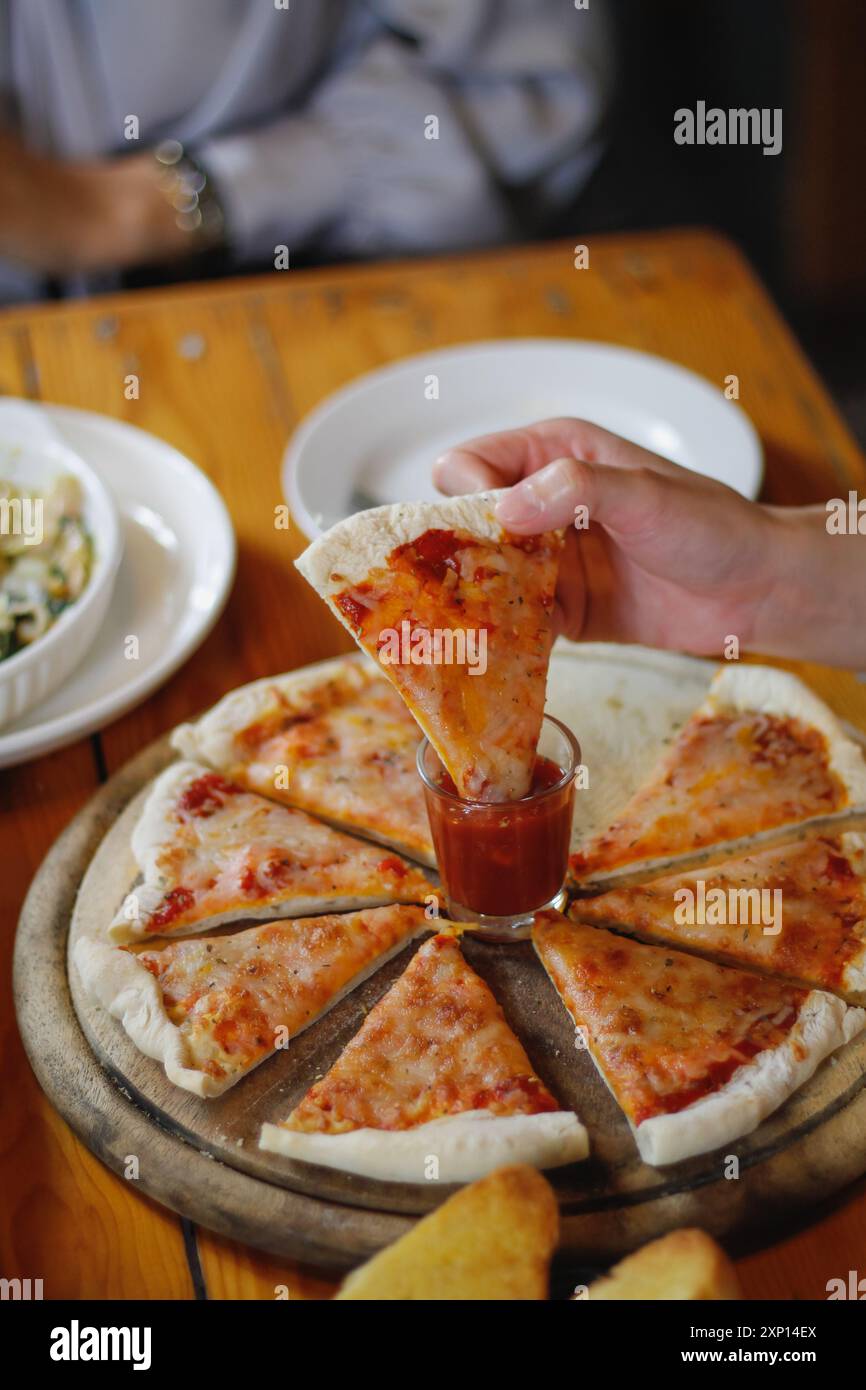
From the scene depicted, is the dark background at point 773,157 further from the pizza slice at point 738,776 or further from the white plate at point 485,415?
the pizza slice at point 738,776

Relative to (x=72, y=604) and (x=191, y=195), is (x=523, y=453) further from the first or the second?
(x=191, y=195)

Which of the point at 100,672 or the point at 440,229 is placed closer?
the point at 100,672

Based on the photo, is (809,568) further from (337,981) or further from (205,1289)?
(205,1289)

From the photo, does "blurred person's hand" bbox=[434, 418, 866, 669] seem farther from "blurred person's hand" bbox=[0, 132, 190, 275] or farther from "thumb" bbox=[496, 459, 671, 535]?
"blurred person's hand" bbox=[0, 132, 190, 275]

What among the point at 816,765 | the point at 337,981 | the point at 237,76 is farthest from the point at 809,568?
the point at 237,76

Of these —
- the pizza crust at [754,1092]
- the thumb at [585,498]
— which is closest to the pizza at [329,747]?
the thumb at [585,498]

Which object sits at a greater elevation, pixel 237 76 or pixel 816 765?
pixel 237 76
